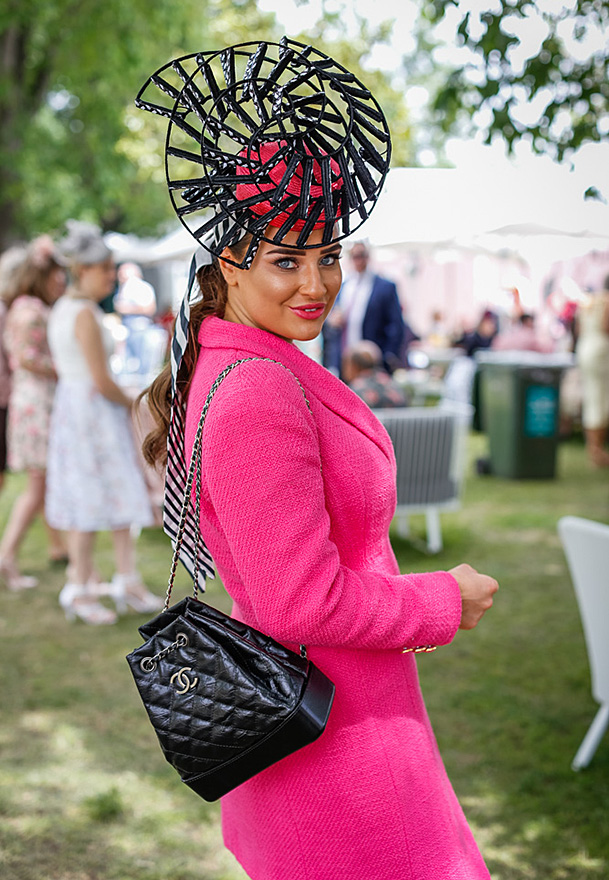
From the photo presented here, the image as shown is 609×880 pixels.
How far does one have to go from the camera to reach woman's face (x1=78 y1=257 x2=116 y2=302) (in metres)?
4.80

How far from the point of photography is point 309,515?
4.51ft

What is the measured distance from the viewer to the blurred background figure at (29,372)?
555 centimetres

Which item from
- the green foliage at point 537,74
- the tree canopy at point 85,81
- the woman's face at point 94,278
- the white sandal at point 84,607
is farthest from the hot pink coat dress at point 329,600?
→ the tree canopy at point 85,81

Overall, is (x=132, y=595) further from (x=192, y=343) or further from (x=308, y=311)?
(x=308, y=311)

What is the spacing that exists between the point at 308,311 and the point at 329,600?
0.48 metres

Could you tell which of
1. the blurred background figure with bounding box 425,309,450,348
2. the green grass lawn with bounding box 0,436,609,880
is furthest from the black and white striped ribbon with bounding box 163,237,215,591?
the blurred background figure with bounding box 425,309,450,348

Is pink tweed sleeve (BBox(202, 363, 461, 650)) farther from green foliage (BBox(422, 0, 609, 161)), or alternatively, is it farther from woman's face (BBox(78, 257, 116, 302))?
woman's face (BBox(78, 257, 116, 302))

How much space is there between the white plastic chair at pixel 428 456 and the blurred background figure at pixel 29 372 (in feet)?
7.52

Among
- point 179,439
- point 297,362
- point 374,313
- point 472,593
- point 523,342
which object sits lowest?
point 523,342

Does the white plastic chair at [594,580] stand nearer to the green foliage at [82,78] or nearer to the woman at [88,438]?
the woman at [88,438]

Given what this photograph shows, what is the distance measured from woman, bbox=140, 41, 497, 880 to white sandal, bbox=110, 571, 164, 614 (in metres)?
3.87

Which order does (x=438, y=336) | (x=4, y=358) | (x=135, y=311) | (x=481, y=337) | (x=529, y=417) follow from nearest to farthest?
(x=4, y=358) → (x=529, y=417) → (x=135, y=311) → (x=481, y=337) → (x=438, y=336)

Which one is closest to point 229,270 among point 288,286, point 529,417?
point 288,286

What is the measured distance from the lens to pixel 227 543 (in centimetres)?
152
